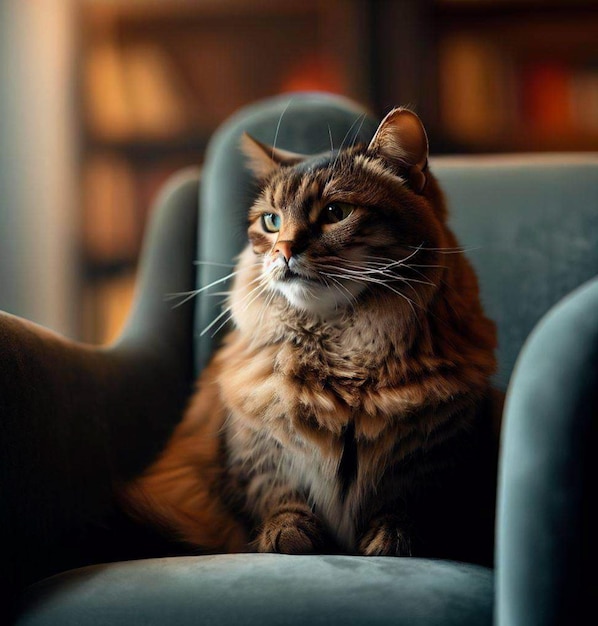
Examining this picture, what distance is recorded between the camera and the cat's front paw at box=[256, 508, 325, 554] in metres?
0.84

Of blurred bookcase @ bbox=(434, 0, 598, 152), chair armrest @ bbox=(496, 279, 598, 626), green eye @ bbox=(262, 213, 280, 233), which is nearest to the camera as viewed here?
chair armrest @ bbox=(496, 279, 598, 626)

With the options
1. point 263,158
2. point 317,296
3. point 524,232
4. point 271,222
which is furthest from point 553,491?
point 524,232

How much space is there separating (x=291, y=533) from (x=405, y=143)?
46 centimetres

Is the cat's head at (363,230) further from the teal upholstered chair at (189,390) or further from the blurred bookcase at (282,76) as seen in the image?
the blurred bookcase at (282,76)

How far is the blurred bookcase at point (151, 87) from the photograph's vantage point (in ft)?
8.11

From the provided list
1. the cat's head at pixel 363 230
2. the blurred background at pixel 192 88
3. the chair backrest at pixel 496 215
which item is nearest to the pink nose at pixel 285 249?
the cat's head at pixel 363 230

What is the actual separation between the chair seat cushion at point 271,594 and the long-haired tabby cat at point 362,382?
97mm

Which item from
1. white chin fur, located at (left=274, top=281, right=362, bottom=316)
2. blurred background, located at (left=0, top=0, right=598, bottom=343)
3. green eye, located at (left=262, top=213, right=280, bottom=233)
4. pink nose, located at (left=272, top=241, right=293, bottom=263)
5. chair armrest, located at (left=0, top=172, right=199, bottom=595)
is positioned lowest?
chair armrest, located at (left=0, top=172, right=199, bottom=595)

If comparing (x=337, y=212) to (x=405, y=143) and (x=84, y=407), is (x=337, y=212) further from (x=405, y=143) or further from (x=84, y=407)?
(x=84, y=407)

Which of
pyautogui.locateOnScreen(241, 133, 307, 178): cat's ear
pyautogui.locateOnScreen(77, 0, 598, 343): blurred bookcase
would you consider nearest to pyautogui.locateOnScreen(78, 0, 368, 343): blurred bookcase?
pyautogui.locateOnScreen(77, 0, 598, 343): blurred bookcase

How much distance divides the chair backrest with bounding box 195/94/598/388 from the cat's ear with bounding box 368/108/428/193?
334 mm

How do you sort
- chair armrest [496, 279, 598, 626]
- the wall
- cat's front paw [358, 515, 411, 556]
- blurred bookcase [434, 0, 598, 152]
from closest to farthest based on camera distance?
chair armrest [496, 279, 598, 626], cat's front paw [358, 515, 411, 556], the wall, blurred bookcase [434, 0, 598, 152]

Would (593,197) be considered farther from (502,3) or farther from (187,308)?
(502,3)

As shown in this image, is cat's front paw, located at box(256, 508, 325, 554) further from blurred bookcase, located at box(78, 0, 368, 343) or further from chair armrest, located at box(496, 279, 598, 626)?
blurred bookcase, located at box(78, 0, 368, 343)
